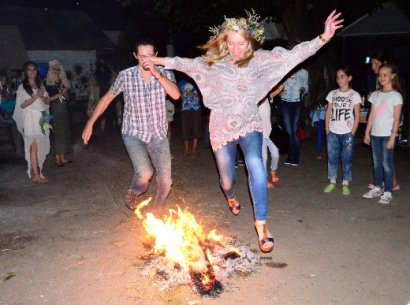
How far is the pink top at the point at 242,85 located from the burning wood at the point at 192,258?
104cm

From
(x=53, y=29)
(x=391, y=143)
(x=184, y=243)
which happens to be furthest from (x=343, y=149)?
(x=53, y=29)

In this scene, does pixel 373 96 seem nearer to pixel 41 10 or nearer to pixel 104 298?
pixel 104 298

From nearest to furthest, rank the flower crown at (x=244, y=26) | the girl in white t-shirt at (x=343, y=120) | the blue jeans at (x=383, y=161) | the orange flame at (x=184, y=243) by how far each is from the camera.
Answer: the orange flame at (x=184, y=243) → the flower crown at (x=244, y=26) → the blue jeans at (x=383, y=161) → the girl in white t-shirt at (x=343, y=120)

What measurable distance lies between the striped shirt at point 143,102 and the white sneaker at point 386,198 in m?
3.46

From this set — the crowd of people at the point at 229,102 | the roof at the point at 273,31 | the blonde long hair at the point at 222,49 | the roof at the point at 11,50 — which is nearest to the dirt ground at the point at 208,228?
the crowd of people at the point at 229,102

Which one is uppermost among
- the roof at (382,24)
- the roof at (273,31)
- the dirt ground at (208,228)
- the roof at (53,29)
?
the roof at (53,29)

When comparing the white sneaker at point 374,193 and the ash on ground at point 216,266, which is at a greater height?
the white sneaker at point 374,193

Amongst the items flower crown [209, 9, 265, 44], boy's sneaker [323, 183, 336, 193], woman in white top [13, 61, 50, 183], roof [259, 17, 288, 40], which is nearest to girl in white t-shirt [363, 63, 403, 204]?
boy's sneaker [323, 183, 336, 193]

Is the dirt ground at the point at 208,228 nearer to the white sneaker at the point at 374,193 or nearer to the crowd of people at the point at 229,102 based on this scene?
the white sneaker at the point at 374,193

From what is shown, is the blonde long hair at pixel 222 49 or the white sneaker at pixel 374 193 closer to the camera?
the blonde long hair at pixel 222 49

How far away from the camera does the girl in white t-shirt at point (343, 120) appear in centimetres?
654

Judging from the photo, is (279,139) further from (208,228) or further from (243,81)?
(243,81)

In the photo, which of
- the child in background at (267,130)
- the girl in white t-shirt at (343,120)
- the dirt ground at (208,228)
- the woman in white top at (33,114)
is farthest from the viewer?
the woman in white top at (33,114)

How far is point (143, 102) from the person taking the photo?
4914mm
